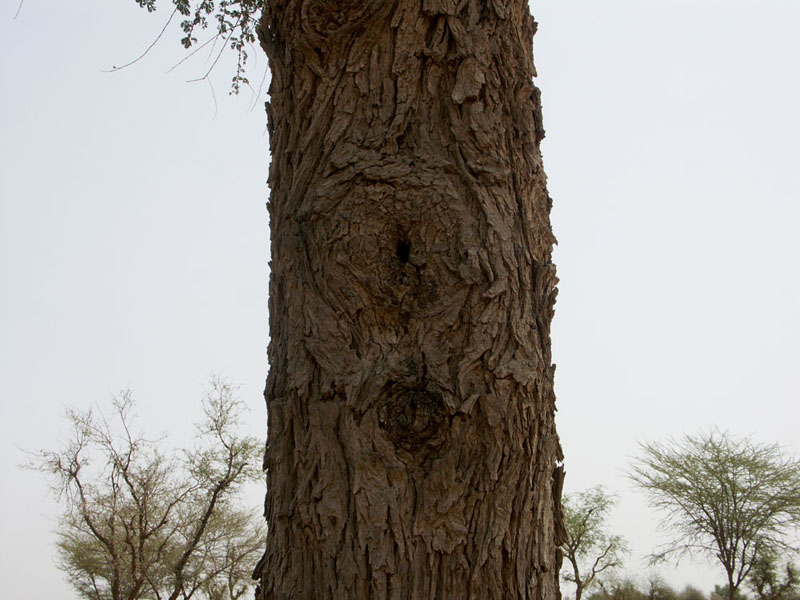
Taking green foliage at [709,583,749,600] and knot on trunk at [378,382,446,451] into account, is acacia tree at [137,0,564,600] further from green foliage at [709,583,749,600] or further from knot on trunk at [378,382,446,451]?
green foliage at [709,583,749,600]

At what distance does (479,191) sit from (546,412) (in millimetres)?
730

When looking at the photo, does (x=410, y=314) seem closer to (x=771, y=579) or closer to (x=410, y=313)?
(x=410, y=313)

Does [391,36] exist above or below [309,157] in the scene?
above

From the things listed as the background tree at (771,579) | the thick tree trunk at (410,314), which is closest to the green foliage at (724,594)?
the background tree at (771,579)

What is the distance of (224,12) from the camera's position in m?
5.17

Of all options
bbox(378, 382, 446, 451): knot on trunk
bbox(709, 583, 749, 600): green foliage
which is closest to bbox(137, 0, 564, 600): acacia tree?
bbox(378, 382, 446, 451): knot on trunk

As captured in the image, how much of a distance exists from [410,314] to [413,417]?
12.5 inches

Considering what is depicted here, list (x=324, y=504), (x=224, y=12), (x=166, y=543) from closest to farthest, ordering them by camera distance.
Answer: (x=324, y=504), (x=224, y=12), (x=166, y=543)

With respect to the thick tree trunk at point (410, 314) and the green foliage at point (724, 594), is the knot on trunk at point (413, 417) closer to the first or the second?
the thick tree trunk at point (410, 314)

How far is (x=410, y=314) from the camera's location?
7.27 feet

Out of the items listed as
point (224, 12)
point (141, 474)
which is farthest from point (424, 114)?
point (141, 474)

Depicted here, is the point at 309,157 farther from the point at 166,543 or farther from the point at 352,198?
the point at 166,543

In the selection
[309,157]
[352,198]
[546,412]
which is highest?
[309,157]

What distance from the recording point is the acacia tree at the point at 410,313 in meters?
2.07
